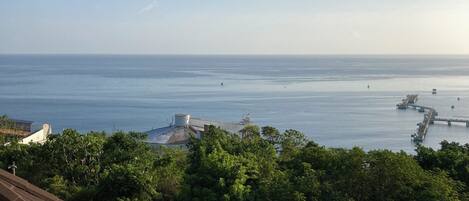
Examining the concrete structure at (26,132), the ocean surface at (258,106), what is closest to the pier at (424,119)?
the ocean surface at (258,106)

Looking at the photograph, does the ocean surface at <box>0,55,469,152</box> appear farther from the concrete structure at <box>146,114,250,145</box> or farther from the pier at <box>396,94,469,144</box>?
the concrete structure at <box>146,114,250,145</box>

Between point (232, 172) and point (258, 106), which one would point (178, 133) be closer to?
point (232, 172)

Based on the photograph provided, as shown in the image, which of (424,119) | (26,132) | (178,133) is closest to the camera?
(26,132)

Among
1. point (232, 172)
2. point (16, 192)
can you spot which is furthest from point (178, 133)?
point (16, 192)

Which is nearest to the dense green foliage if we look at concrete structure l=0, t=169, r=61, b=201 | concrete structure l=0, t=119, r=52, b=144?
concrete structure l=0, t=169, r=61, b=201

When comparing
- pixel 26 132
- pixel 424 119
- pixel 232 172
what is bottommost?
pixel 424 119

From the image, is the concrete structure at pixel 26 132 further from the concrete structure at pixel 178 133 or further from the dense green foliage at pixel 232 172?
the dense green foliage at pixel 232 172

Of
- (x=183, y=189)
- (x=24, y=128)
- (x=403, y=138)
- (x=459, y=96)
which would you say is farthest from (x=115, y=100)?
(x=183, y=189)
